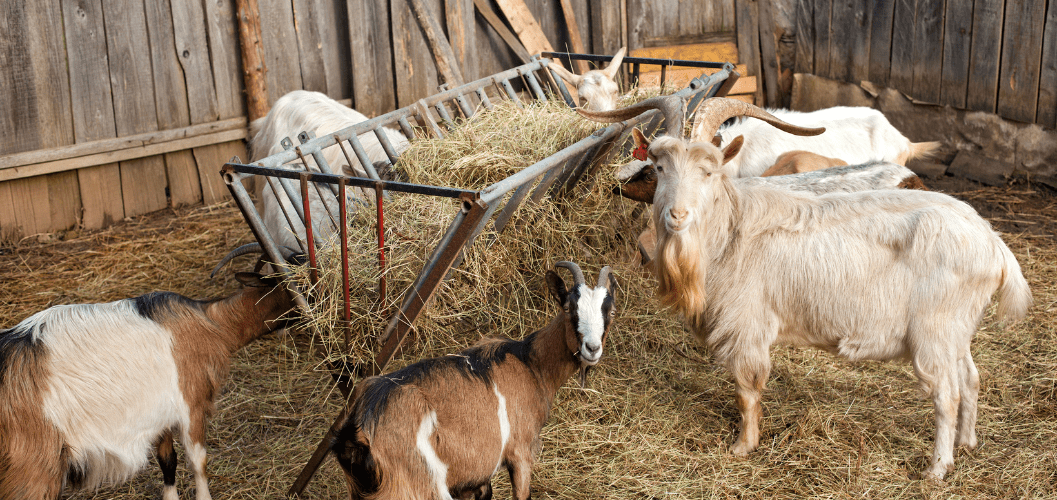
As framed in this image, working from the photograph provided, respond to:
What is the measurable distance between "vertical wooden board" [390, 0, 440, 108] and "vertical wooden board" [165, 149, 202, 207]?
7.20ft

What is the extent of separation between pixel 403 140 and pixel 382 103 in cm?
315

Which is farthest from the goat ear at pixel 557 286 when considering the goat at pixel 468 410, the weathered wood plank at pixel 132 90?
the weathered wood plank at pixel 132 90

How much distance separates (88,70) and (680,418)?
5.71 meters

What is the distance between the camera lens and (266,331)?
4.08 metres

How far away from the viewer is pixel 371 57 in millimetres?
8484

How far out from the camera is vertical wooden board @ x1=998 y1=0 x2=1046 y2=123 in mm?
6973

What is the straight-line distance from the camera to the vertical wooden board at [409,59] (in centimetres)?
850

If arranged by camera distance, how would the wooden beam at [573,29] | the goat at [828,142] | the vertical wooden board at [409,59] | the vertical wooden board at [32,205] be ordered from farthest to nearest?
the wooden beam at [573,29]
the vertical wooden board at [409,59]
the goat at [828,142]
the vertical wooden board at [32,205]

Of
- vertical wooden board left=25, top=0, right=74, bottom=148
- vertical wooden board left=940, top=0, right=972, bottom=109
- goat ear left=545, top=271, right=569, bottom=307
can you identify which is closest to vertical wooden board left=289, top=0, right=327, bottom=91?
vertical wooden board left=25, top=0, right=74, bottom=148

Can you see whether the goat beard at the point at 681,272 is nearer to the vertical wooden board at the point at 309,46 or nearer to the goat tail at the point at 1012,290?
the goat tail at the point at 1012,290

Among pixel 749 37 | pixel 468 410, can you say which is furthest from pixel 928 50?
pixel 468 410

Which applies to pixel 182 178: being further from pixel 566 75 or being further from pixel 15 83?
pixel 566 75

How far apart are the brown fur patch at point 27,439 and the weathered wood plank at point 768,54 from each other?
891 centimetres

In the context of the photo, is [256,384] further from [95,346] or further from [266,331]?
[95,346]
